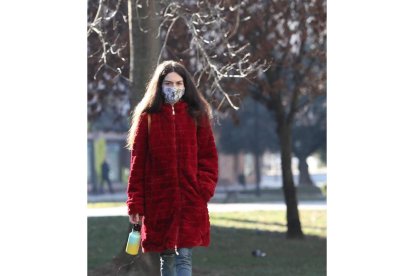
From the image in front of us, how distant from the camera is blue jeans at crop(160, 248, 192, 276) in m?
7.17

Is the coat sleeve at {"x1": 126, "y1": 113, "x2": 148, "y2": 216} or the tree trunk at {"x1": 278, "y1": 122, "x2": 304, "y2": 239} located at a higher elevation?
the coat sleeve at {"x1": 126, "y1": 113, "x2": 148, "y2": 216}

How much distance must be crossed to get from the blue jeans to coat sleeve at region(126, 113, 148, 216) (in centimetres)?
36

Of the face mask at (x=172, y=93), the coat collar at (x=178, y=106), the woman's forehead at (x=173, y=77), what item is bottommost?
the coat collar at (x=178, y=106)

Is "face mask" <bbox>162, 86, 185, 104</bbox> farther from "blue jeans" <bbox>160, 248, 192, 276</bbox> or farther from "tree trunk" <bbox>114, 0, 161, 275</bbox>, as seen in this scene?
"tree trunk" <bbox>114, 0, 161, 275</bbox>

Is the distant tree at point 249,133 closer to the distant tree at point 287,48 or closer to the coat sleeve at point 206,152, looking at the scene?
the distant tree at point 287,48

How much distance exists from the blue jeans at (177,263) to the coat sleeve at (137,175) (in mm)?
361

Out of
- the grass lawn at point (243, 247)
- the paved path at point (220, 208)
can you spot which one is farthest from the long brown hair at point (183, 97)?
the paved path at point (220, 208)

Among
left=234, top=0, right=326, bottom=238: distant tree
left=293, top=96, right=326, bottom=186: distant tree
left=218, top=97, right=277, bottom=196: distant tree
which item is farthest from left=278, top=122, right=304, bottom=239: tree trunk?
left=218, top=97, right=277, bottom=196: distant tree

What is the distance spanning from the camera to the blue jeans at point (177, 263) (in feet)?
23.5

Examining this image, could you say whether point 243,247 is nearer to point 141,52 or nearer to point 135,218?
point 141,52

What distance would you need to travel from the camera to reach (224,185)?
5947 centimetres

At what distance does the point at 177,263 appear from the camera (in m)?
7.20
